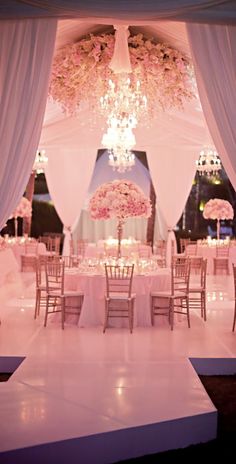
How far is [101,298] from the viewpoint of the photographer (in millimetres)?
8180

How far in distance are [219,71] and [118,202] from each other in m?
3.40

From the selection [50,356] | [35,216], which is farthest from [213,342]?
[35,216]

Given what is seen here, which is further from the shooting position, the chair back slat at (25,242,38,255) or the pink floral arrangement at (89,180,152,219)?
the chair back slat at (25,242,38,255)

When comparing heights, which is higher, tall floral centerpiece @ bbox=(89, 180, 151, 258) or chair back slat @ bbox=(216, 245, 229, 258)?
tall floral centerpiece @ bbox=(89, 180, 151, 258)

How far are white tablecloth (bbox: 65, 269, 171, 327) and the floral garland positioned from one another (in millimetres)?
2623

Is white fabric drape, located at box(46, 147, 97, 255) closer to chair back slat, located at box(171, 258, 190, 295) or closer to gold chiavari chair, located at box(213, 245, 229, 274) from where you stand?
gold chiavari chair, located at box(213, 245, 229, 274)

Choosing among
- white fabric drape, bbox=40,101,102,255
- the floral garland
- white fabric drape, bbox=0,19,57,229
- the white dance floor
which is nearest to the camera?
the white dance floor

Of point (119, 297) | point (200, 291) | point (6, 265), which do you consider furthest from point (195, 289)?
point (6, 265)

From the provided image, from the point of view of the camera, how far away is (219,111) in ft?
17.9

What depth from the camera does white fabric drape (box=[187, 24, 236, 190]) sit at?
542cm

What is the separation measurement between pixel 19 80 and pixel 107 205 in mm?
3475

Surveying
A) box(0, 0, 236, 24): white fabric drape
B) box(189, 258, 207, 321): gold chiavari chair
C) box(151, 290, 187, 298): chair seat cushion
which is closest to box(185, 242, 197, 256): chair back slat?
box(189, 258, 207, 321): gold chiavari chair

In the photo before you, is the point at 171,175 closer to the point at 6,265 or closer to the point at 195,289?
the point at 6,265

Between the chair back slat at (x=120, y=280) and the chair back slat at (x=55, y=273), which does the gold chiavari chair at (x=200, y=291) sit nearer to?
the chair back slat at (x=120, y=280)
